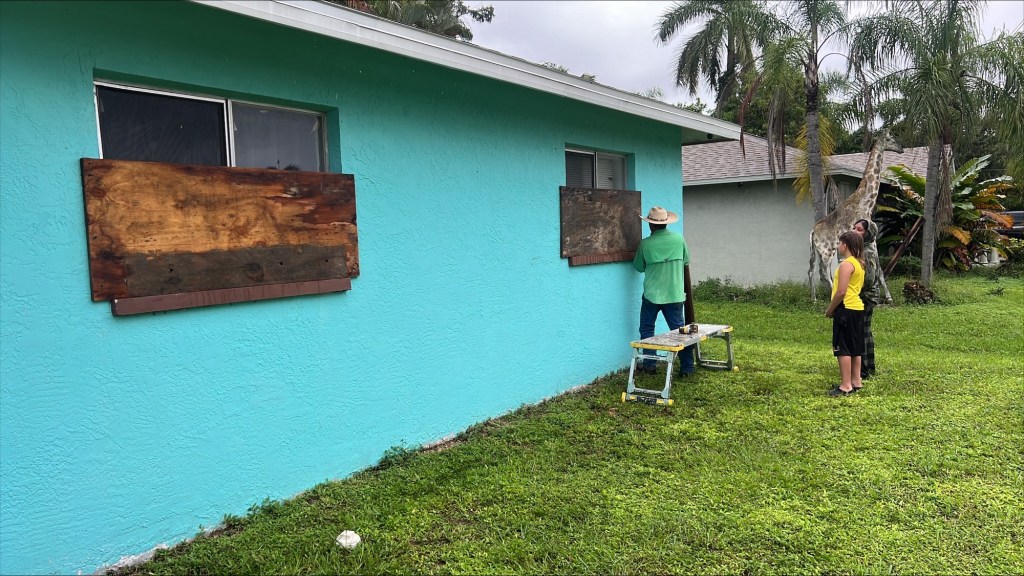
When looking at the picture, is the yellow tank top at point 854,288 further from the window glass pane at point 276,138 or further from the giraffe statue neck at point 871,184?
the giraffe statue neck at point 871,184

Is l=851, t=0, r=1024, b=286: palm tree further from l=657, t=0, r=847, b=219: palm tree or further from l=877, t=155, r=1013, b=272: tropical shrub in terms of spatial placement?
l=877, t=155, r=1013, b=272: tropical shrub

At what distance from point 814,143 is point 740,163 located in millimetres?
3186

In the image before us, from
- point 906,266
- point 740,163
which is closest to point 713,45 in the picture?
point 740,163

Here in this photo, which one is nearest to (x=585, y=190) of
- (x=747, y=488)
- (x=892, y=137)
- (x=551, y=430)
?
(x=551, y=430)

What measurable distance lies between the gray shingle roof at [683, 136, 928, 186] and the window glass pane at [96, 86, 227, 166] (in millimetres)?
11693

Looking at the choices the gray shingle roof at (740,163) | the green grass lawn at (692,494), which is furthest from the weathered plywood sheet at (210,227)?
A: the gray shingle roof at (740,163)

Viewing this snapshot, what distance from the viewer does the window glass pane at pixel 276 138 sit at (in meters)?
4.05

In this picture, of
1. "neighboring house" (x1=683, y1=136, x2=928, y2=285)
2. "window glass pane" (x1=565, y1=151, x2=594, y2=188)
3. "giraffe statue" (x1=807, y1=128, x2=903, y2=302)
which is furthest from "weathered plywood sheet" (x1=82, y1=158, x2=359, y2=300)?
"neighboring house" (x1=683, y1=136, x2=928, y2=285)

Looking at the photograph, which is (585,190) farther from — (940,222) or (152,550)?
(940,222)

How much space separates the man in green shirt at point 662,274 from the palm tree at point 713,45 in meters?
7.78

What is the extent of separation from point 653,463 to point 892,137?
10.9 meters

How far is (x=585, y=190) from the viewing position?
680cm

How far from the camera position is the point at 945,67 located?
1105cm

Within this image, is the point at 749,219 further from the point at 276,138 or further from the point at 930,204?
the point at 276,138
